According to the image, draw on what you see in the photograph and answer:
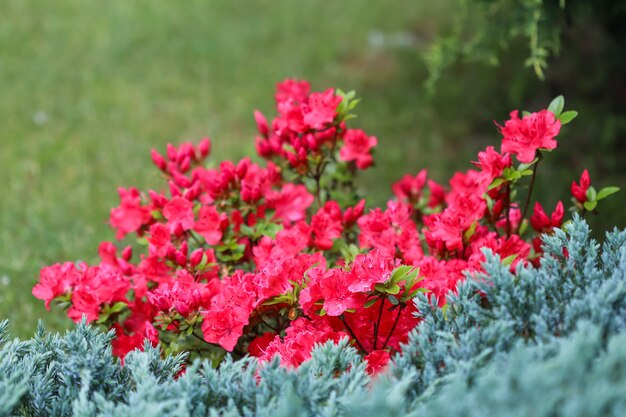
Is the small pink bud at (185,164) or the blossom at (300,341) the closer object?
the blossom at (300,341)

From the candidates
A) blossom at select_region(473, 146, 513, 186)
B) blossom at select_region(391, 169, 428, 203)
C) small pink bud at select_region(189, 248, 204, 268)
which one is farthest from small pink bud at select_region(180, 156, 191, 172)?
blossom at select_region(473, 146, 513, 186)

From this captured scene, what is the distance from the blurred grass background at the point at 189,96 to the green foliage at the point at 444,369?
143 cm

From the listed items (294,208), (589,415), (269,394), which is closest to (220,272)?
(294,208)

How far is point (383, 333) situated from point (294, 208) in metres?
0.74

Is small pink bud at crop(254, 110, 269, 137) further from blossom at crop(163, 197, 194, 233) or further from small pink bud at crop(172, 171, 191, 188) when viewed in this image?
blossom at crop(163, 197, 194, 233)

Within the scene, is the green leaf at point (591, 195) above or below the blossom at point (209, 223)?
below

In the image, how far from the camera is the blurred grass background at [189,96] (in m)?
4.23

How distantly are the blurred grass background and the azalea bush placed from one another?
941 mm

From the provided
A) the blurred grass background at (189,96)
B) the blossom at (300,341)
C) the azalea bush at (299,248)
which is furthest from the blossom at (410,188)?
the blurred grass background at (189,96)

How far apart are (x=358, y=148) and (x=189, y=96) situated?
3.07 meters

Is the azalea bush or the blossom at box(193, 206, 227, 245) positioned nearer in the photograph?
the azalea bush

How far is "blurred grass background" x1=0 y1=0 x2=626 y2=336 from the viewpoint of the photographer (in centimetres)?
423

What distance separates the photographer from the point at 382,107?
551 centimetres

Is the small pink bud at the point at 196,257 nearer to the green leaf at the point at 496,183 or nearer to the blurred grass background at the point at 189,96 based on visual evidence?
the green leaf at the point at 496,183
